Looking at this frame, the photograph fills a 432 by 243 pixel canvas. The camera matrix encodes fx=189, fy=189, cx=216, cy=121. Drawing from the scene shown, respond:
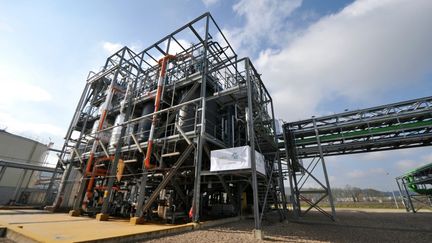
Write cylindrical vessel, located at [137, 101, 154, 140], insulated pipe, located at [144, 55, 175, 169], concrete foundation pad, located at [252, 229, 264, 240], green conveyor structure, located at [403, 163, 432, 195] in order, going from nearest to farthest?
concrete foundation pad, located at [252, 229, 264, 240] < insulated pipe, located at [144, 55, 175, 169] < cylindrical vessel, located at [137, 101, 154, 140] < green conveyor structure, located at [403, 163, 432, 195]

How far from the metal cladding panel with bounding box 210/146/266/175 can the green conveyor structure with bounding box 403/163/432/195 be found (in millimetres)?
18925

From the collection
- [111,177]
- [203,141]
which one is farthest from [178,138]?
[111,177]

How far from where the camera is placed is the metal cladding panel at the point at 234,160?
7.59 meters

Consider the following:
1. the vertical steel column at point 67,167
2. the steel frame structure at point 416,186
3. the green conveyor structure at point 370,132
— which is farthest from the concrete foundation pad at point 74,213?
the steel frame structure at point 416,186

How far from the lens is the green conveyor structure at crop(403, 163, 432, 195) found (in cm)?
1733

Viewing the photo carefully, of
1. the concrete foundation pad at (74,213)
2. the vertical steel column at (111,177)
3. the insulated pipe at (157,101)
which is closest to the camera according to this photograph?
the insulated pipe at (157,101)

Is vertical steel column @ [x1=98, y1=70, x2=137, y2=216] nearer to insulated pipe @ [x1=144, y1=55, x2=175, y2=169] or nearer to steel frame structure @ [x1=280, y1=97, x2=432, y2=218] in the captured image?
insulated pipe @ [x1=144, y1=55, x2=175, y2=169]

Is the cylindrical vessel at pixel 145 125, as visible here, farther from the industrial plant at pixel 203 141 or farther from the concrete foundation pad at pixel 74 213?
the concrete foundation pad at pixel 74 213

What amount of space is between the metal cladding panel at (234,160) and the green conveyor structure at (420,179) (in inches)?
745

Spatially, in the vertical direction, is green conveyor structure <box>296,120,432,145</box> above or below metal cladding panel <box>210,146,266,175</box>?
above

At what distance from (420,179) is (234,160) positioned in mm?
22070

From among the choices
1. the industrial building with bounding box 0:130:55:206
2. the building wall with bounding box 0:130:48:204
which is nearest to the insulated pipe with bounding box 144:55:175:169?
the industrial building with bounding box 0:130:55:206

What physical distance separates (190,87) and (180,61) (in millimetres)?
3063

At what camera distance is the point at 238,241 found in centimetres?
559
